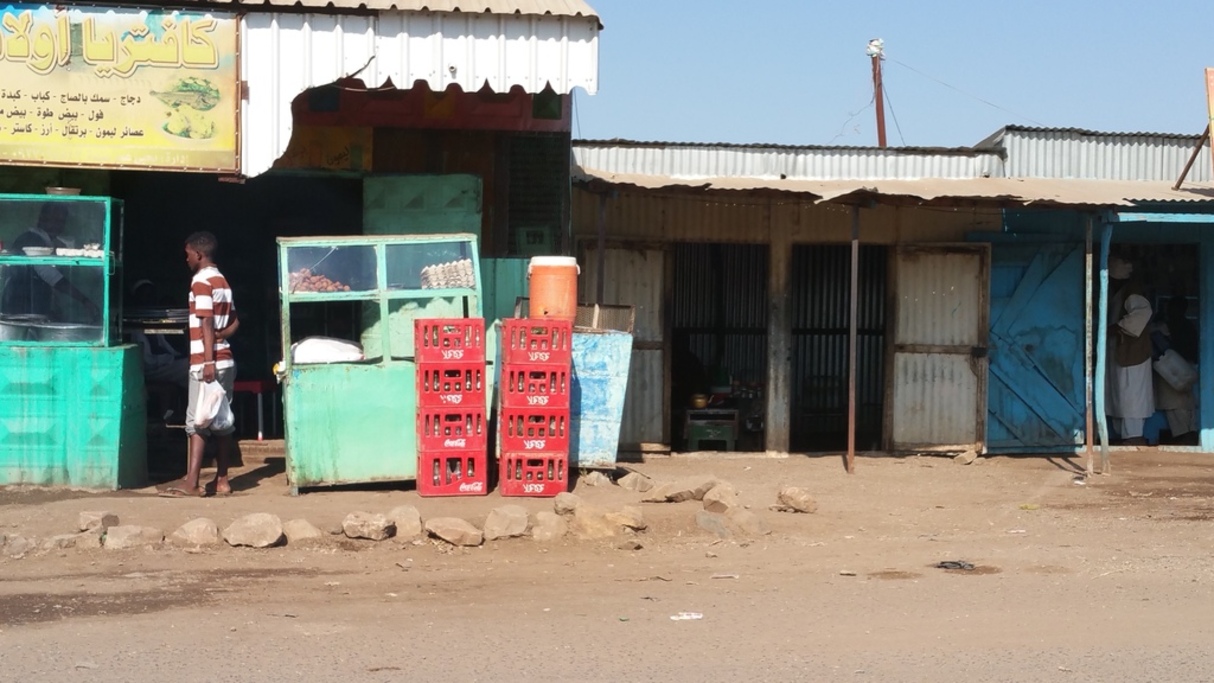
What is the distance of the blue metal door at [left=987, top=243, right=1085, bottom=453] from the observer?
13.0 metres

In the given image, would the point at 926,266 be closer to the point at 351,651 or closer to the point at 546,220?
the point at 546,220

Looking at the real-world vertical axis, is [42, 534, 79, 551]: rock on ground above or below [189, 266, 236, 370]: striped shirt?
below

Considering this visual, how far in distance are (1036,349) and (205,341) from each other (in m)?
8.15

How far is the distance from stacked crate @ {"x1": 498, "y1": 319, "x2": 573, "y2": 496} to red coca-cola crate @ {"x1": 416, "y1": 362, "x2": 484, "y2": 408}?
214 millimetres

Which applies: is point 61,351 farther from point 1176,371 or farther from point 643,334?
point 1176,371

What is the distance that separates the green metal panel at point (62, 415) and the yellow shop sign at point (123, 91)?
140 cm

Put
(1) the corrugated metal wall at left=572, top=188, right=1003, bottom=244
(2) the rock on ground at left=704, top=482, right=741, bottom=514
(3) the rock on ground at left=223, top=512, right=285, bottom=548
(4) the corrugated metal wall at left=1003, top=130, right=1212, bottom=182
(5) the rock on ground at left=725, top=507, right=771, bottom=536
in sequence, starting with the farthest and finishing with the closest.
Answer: (4) the corrugated metal wall at left=1003, top=130, right=1212, bottom=182
(1) the corrugated metal wall at left=572, top=188, right=1003, bottom=244
(2) the rock on ground at left=704, top=482, right=741, bottom=514
(5) the rock on ground at left=725, top=507, right=771, bottom=536
(3) the rock on ground at left=223, top=512, right=285, bottom=548

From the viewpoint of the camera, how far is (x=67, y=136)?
936 centimetres

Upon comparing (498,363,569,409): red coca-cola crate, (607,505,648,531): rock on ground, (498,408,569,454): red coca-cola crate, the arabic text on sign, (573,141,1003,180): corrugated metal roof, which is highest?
the arabic text on sign

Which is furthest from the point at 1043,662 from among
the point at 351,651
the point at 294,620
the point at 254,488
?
the point at 254,488

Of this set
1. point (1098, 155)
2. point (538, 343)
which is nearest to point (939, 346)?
point (1098, 155)

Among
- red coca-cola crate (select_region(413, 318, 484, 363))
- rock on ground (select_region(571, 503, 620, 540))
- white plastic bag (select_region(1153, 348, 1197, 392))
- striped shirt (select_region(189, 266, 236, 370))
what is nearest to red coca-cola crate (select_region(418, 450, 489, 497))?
red coca-cola crate (select_region(413, 318, 484, 363))

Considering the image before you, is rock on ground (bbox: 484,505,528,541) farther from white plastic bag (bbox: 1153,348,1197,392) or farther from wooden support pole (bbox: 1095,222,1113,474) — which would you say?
white plastic bag (bbox: 1153,348,1197,392)

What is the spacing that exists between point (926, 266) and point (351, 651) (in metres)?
8.52
